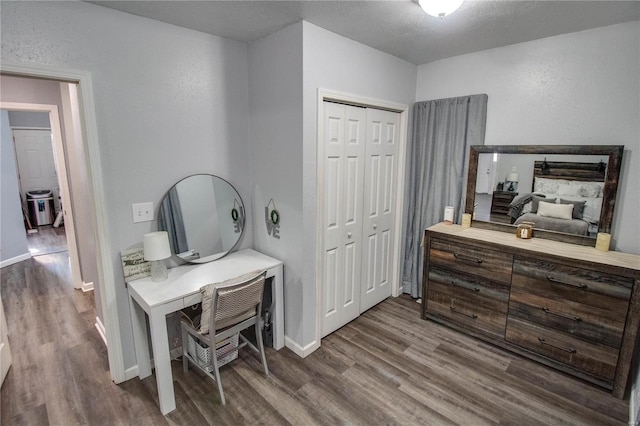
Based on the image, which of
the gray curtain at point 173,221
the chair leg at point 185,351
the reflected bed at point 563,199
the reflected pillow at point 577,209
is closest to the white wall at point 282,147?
the gray curtain at point 173,221

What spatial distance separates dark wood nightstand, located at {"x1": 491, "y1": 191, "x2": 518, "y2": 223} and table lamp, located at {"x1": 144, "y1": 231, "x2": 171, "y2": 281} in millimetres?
2701

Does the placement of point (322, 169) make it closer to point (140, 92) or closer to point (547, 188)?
point (140, 92)

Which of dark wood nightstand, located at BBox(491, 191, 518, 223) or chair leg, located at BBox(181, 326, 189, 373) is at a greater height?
dark wood nightstand, located at BBox(491, 191, 518, 223)

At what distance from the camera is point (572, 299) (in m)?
2.21

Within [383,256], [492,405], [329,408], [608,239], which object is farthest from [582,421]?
[383,256]

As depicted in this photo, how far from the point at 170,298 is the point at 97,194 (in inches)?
32.5

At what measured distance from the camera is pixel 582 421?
194 centimetres

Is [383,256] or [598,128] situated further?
[383,256]

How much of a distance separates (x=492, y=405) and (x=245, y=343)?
5.97 feet

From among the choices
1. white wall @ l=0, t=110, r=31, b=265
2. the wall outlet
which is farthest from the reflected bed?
white wall @ l=0, t=110, r=31, b=265

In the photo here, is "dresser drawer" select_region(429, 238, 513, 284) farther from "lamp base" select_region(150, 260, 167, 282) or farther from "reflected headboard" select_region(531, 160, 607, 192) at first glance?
"lamp base" select_region(150, 260, 167, 282)

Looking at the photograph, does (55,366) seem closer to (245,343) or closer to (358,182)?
(245,343)

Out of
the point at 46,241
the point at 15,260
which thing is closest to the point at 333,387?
the point at 15,260

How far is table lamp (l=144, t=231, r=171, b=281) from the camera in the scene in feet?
6.77
